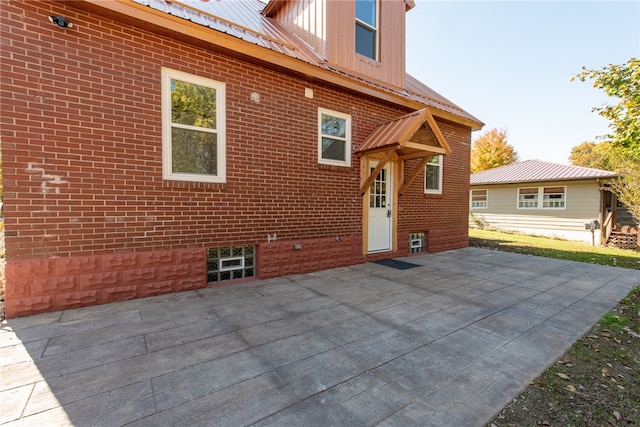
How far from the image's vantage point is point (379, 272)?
5590 mm

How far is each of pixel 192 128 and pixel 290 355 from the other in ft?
12.1

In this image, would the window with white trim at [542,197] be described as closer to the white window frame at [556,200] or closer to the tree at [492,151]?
the white window frame at [556,200]

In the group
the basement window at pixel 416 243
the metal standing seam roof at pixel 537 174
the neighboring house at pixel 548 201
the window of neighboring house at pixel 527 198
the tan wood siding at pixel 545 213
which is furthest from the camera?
the window of neighboring house at pixel 527 198

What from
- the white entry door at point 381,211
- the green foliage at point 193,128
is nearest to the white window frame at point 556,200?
the white entry door at point 381,211

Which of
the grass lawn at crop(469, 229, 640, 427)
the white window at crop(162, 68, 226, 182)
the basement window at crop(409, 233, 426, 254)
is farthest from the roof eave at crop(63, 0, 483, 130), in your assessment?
the grass lawn at crop(469, 229, 640, 427)

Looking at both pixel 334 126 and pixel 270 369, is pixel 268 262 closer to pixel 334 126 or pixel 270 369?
pixel 270 369

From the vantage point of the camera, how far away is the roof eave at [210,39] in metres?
3.53

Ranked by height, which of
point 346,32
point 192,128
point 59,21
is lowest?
point 192,128

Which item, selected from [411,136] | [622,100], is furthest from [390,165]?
[622,100]

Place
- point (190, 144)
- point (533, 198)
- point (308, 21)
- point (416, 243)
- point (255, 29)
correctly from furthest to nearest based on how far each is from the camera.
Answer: point (533, 198) → point (416, 243) → point (308, 21) → point (255, 29) → point (190, 144)

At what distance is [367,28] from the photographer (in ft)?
22.1

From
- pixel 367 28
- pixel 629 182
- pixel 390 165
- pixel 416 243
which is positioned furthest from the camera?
pixel 629 182

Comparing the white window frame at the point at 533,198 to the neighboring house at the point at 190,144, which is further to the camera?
the white window frame at the point at 533,198

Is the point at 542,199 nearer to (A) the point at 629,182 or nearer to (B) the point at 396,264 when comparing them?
(A) the point at 629,182
